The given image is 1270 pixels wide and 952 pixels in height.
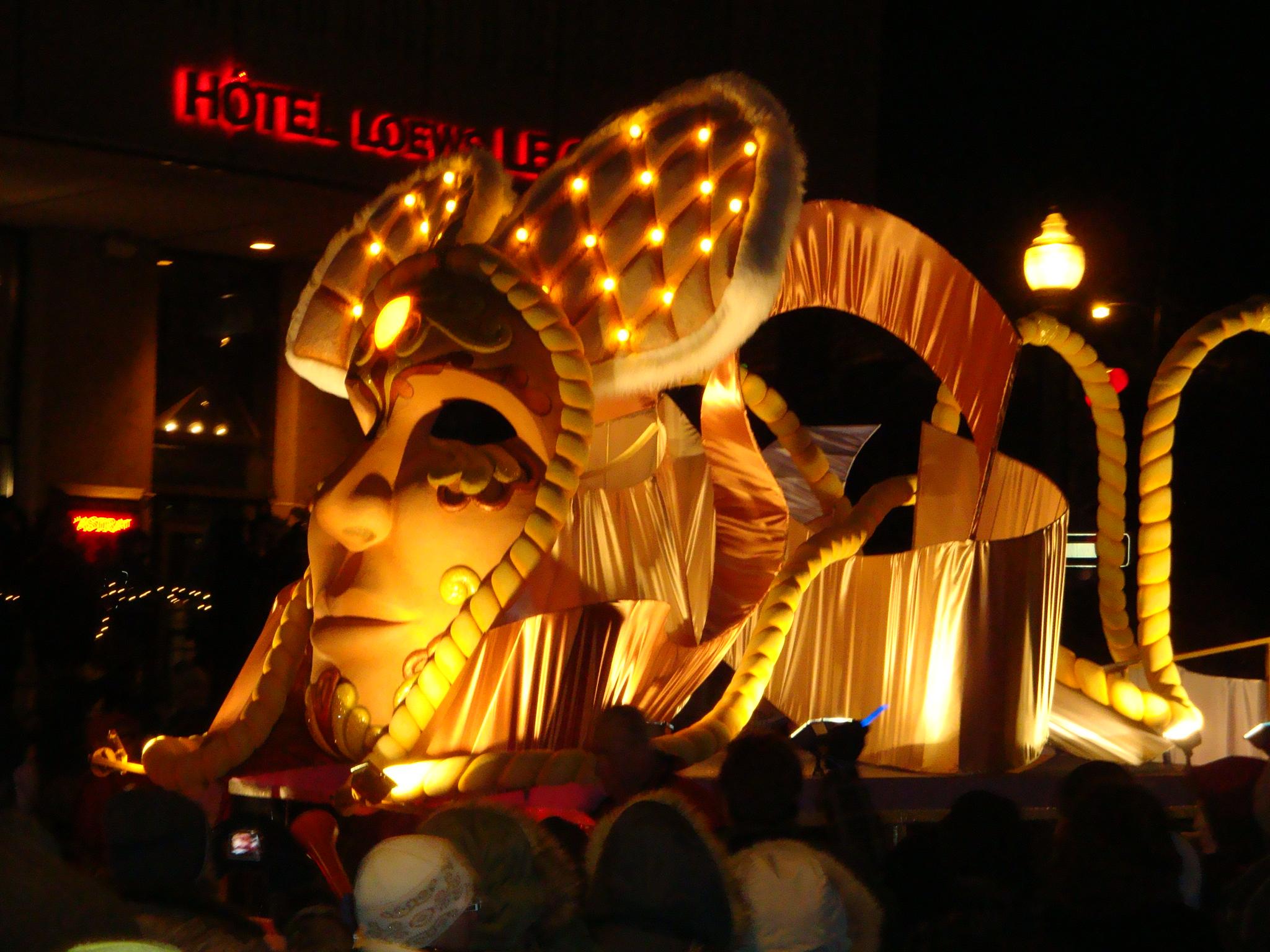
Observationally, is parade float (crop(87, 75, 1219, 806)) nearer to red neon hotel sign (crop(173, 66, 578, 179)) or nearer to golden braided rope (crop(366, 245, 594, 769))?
golden braided rope (crop(366, 245, 594, 769))

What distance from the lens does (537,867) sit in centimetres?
276

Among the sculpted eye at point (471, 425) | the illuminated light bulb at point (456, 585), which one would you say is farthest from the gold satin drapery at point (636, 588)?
the sculpted eye at point (471, 425)

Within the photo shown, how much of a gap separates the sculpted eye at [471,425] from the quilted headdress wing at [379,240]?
27.5 feet

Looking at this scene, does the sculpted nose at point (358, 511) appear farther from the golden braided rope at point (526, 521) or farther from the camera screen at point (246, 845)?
the camera screen at point (246, 845)

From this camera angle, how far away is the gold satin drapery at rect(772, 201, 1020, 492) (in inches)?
267

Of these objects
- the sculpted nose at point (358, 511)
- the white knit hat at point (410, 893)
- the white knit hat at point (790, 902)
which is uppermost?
the sculpted nose at point (358, 511)

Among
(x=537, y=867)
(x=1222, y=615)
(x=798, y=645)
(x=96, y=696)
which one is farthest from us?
(x=1222, y=615)

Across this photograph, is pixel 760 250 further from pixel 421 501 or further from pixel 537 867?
pixel 537 867

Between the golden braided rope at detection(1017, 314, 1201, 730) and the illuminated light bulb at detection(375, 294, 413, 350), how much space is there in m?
2.79

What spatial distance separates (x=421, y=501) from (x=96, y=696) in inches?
127

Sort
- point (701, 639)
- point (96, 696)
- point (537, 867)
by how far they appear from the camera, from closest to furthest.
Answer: point (537, 867) < point (701, 639) < point (96, 696)

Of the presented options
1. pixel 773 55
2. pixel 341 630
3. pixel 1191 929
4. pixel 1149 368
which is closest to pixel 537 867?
pixel 1191 929

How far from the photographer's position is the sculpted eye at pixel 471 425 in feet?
51.1

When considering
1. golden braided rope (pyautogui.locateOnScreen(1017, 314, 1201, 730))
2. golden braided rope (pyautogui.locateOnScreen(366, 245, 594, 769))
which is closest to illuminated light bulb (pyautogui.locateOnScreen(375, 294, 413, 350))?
golden braided rope (pyautogui.locateOnScreen(366, 245, 594, 769))
